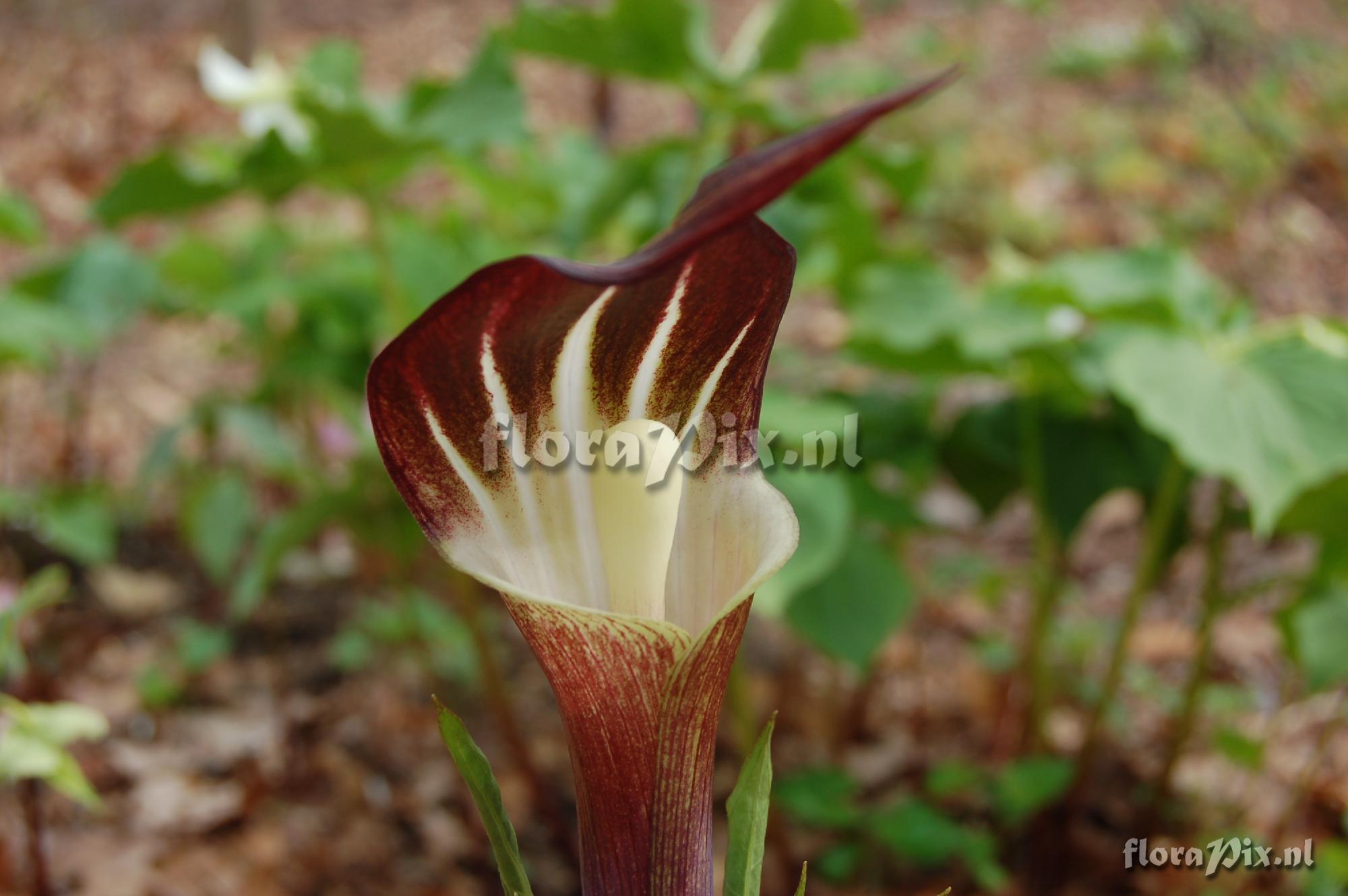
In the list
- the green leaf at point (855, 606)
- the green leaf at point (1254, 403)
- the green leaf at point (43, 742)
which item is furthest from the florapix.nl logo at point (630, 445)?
the green leaf at point (855, 606)

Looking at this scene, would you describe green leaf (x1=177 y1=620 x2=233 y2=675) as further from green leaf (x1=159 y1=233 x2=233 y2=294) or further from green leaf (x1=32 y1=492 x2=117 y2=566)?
green leaf (x1=159 y1=233 x2=233 y2=294)

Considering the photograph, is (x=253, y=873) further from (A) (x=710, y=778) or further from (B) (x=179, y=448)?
(B) (x=179, y=448)

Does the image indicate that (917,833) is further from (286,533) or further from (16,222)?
(16,222)

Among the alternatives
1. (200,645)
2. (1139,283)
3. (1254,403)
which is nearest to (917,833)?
(1254,403)

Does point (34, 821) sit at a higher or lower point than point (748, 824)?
lower

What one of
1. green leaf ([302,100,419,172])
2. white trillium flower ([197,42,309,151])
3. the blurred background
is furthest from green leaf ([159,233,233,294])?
green leaf ([302,100,419,172])

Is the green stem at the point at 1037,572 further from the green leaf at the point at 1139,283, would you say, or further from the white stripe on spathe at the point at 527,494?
the white stripe on spathe at the point at 527,494

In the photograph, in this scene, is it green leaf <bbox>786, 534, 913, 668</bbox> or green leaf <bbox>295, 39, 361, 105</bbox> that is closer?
green leaf <bbox>786, 534, 913, 668</bbox>
